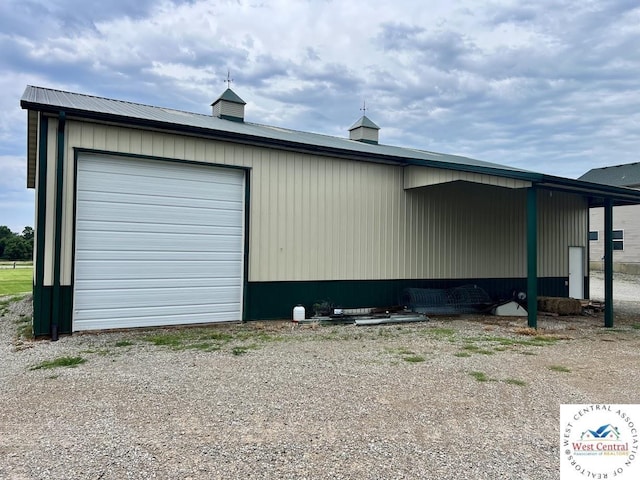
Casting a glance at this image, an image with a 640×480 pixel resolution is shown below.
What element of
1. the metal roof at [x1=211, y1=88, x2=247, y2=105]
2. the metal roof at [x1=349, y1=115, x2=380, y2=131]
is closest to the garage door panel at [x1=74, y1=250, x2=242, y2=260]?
the metal roof at [x1=211, y1=88, x2=247, y2=105]

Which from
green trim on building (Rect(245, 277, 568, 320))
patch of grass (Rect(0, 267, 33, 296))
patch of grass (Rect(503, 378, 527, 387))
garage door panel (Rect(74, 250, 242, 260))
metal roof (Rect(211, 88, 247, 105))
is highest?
metal roof (Rect(211, 88, 247, 105))

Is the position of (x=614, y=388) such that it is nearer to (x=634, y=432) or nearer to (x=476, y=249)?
(x=634, y=432)

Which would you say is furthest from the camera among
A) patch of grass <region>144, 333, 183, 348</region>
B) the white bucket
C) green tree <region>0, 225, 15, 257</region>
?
green tree <region>0, 225, 15, 257</region>

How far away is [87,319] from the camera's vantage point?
24.0ft

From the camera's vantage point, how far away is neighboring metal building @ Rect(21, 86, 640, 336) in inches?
280

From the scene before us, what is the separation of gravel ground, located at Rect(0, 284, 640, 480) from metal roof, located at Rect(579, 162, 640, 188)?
2234 cm

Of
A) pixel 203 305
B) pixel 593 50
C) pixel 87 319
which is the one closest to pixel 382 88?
pixel 593 50

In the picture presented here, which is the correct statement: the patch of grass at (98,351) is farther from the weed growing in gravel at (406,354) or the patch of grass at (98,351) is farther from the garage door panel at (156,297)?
the weed growing in gravel at (406,354)

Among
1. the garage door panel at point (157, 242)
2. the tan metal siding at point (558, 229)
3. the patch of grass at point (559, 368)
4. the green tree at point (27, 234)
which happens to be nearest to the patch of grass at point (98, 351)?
the garage door panel at point (157, 242)

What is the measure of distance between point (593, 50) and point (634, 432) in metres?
12.5

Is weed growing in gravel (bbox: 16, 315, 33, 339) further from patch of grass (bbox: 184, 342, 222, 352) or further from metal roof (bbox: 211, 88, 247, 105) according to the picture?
metal roof (bbox: 211, 88, 247, 105)

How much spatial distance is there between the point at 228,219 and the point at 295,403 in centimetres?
524

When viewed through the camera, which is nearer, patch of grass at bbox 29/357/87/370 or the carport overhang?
patch of grass at bbox 29/357/87/370

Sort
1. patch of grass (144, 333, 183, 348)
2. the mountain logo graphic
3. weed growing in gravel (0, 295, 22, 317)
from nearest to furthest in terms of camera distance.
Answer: the mountain logo graphic → patch of grass (144, 333, 183, 348) → weed growing in gravel (0, 295, 22, 317)
